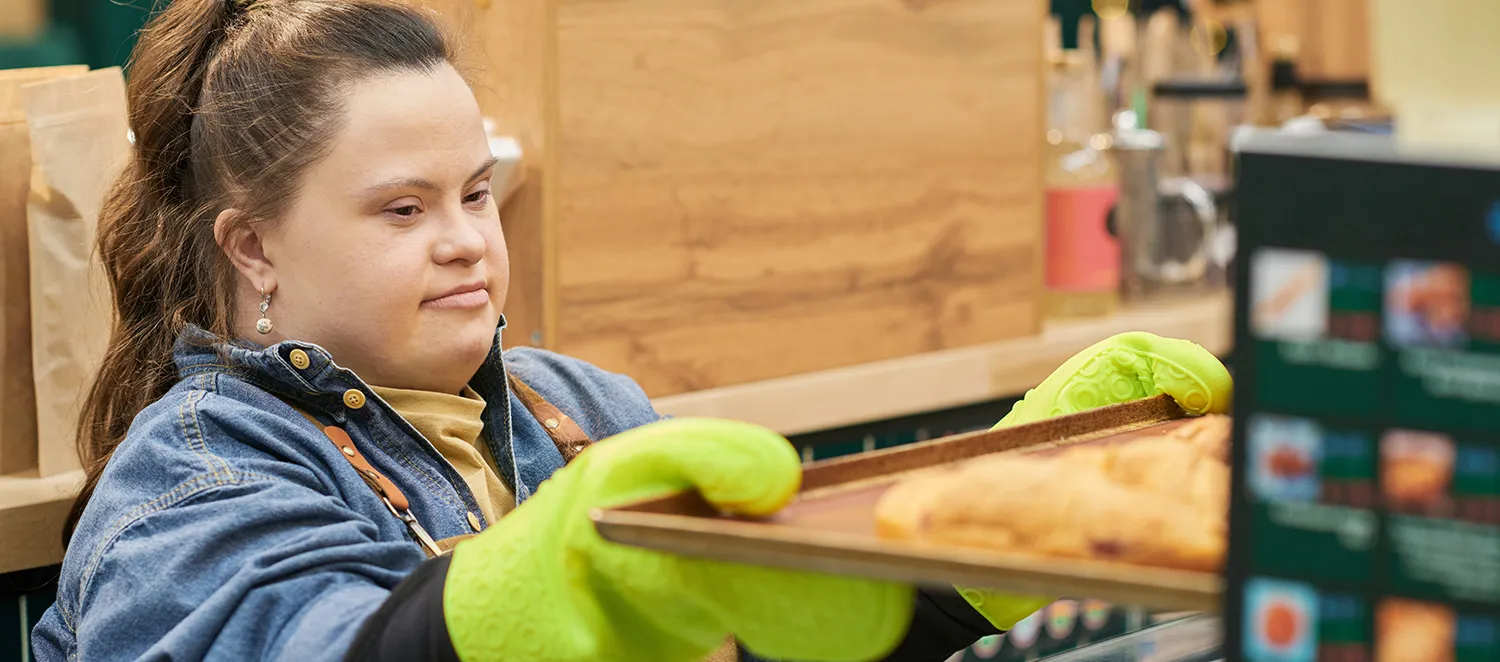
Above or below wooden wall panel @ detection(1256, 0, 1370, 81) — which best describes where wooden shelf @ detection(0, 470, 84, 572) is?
below

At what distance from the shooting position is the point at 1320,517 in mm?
726

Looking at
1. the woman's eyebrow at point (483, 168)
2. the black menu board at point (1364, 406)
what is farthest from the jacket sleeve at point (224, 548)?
the black menu board at point (1364, 406)

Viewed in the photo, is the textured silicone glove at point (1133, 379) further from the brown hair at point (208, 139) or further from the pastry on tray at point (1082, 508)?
the brown hair at point (208, 139)

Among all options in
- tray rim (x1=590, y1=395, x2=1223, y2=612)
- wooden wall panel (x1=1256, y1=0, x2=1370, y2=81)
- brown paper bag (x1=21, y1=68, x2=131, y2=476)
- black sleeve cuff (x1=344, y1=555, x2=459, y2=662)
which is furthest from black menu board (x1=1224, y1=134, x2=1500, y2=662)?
wooden wall panel (x1=1256, y1=0, x2=1370, y2=81)

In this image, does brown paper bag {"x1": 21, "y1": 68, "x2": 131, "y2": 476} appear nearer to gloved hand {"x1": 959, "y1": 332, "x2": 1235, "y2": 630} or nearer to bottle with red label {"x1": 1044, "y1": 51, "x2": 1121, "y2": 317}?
gloved hand {"x1": 959, "y1": 332, "x2": 1235, "y2": 630}

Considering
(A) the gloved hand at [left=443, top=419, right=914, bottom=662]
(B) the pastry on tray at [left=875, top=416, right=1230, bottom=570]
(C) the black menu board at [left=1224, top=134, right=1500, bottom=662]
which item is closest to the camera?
(C) the black menu board at [left=1224, top=134, right=1500, bottom=662]

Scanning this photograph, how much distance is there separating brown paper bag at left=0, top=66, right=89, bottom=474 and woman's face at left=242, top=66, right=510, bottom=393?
411 millimetres

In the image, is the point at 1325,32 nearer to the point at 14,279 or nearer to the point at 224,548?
the point at 14,279

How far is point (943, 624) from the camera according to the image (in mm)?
1451

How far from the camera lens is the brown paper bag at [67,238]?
5.46ft

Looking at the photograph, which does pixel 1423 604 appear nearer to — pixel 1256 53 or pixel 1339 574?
pixel 1339 574

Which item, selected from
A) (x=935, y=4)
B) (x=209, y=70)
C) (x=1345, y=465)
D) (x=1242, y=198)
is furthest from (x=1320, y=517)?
(x=935, y=4)

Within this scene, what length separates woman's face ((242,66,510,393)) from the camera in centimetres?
138

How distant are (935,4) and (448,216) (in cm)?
122
